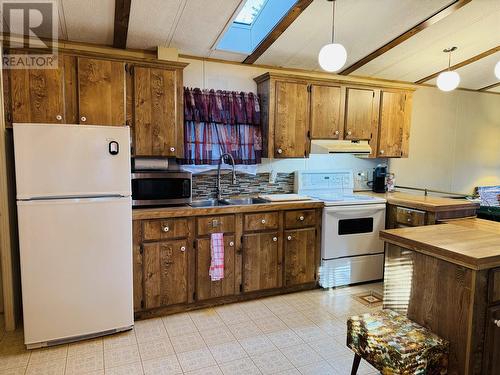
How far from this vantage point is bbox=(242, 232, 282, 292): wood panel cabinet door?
322cm

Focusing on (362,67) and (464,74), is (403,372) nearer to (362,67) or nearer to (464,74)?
(362,67)

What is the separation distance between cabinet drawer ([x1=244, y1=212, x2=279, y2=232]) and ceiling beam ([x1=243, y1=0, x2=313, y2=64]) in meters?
1.63

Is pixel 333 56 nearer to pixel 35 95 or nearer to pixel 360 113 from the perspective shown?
pixel 360 113

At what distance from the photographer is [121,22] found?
9.14ft

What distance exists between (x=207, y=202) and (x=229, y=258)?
68cm

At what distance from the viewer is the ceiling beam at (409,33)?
3002 mm

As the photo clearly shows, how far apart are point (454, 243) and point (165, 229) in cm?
A: 207

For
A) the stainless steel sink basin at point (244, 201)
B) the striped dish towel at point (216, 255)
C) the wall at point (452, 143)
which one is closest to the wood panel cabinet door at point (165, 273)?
the striped dish towel at point (216, 255)

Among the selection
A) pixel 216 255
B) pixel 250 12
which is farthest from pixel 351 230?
pixel 250 12

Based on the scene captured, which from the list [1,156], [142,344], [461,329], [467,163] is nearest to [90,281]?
[142,344]

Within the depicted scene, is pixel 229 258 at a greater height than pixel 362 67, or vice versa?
pixel 362 67

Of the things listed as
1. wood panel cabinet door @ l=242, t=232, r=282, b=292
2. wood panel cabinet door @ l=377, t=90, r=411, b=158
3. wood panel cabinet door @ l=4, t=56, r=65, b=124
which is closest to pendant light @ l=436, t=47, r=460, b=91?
wood panel cabinet door @ l=377, t=90, r=411, b=158

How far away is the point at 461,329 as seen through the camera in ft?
5.65

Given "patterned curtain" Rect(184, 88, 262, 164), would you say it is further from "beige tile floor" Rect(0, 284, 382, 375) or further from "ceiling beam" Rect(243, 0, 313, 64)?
"beige tile floor" Rect(0, 284, 382, 375)
